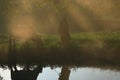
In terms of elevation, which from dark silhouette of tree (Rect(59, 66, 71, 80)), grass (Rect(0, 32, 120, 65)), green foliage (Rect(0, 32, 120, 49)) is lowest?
dark silhouette of tree (Rect(59, 66, 71, 80))

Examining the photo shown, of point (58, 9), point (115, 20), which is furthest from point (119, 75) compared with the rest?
point (115, 20)

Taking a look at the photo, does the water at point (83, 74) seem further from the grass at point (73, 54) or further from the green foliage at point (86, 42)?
the green foliage at point (86, 42)

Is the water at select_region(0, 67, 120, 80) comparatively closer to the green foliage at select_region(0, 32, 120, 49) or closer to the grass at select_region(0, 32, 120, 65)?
the grass at select_region(0, 32, 120, 65)

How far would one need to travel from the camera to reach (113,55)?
27484 mm

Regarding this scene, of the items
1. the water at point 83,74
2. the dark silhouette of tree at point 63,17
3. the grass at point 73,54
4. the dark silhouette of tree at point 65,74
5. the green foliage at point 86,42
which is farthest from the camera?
the green foliage at point 86,42

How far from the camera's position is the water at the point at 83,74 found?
944 inches

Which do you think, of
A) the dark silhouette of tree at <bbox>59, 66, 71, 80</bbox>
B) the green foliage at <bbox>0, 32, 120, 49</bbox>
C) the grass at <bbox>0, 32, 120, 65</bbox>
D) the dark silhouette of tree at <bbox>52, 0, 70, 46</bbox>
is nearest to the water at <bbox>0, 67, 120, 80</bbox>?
the dark silhouette of tree at <bbox>59, 66, 71, 80</bbox>

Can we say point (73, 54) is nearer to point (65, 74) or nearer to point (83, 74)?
point (83, 74)

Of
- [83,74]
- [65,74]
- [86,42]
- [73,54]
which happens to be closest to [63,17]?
[73,54]

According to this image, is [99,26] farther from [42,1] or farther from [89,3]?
[42,1]

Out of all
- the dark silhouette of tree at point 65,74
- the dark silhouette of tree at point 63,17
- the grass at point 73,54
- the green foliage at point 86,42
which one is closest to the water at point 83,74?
the dark silhouette of tree at point 65,74

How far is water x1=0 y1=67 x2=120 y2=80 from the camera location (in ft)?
78.6

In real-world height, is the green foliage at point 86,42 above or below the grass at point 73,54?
above

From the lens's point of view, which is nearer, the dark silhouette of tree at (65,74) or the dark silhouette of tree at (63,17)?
the dark silhouette of tree at (65,74)
